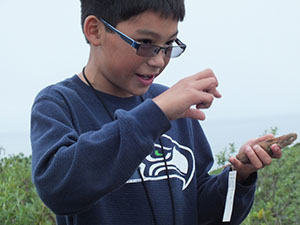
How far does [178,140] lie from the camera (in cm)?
216

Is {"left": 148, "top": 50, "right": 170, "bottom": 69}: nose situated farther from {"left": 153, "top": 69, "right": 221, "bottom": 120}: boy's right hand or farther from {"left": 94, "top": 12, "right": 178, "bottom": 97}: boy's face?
{"left": 153, "top": 69, "right": 221, "bottom": 120}: boy's right hand

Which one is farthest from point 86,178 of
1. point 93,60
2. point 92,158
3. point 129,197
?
point 93,60

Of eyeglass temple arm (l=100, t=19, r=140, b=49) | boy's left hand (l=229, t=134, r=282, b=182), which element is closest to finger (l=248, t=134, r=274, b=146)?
boy's left hand (l=229, t=134, r=282, b=182)

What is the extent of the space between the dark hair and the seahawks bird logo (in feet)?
1.71

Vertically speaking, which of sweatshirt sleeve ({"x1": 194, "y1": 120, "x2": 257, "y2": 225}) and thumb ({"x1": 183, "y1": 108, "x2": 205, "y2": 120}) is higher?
thumb ({"x1": 183, "y1": 108, "x2": 205, "y2": 120})

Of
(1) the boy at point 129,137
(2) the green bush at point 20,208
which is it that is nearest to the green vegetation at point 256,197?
(2) the green bush at point 20,208

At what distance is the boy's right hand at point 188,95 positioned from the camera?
5.09 ft

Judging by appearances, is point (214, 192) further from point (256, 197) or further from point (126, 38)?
point (256, 197)

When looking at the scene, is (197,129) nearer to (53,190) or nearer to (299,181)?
(53,190)

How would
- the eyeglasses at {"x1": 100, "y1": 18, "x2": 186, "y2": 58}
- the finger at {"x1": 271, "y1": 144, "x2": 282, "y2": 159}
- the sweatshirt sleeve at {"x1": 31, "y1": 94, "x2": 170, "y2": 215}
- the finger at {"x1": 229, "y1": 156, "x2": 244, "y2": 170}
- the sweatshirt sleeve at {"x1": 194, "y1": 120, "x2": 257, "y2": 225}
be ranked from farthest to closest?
the sweatshirt sleeve at {"x1": 194, "y1": 120, "x2": 257, "y2": 225} < the finger at {"x1": 229, "y1": 156, "x2": 244, "y2": 170} < the finger at {"x1": 271, "y1": 144, "x2": 282, "y2": 159} < the eyeglasses at {"x1": 100, "y1": 18, "x2": 186, "y2": 58} < the sweatshirt sleeve at {"x1": 31, "y1": 94, "x2": 170, "y2": 215}

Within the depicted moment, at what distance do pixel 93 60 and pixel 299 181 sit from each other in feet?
8.73

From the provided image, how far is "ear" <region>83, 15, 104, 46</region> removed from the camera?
196 centimetres

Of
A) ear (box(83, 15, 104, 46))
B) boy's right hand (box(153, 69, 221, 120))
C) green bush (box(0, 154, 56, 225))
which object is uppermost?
ear (box(83, 15, 104, 46))

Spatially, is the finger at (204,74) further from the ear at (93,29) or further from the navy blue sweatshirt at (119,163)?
the ear at (93,29)
